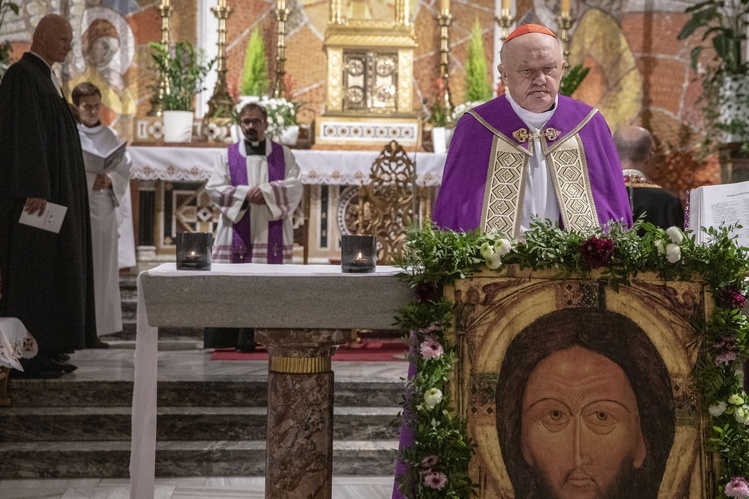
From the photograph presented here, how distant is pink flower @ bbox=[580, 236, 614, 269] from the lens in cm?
307

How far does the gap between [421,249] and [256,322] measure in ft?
1.79

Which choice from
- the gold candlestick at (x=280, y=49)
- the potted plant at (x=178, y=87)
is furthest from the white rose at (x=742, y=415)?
the gold candlestick at (x=280, y=49)

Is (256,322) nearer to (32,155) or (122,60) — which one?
(32,155)

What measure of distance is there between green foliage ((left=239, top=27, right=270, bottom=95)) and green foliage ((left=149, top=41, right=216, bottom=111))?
0.40 m

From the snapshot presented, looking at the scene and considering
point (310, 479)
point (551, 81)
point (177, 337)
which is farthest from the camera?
point (177, 337)

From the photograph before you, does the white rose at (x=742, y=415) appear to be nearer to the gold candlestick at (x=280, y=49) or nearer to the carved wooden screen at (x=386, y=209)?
the carved wooden screen at (x=386, y=209)

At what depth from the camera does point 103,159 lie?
7207 mm

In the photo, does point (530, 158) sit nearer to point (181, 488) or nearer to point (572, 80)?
point (181, 488)

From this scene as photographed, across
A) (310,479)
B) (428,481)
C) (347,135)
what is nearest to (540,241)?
(428,481)

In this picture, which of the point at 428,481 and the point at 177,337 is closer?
the point at 428,481

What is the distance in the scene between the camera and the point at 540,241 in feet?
10.3

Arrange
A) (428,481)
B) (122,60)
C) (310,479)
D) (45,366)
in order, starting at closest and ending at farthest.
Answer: (428,481), (310,479), (45,366), (122,60)

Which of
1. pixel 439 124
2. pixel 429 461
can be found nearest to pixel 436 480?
pixel 429 461

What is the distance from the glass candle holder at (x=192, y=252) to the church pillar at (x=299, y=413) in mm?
288
